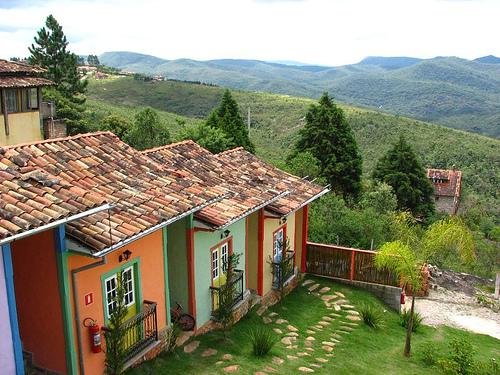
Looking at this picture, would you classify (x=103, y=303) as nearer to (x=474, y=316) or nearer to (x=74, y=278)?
(x=74, y=278)

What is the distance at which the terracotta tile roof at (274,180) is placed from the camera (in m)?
15.4

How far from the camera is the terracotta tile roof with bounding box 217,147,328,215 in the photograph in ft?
50.6

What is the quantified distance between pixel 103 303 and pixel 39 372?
1.60 m

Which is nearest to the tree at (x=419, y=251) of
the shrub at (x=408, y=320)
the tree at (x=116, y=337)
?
the shrub at (x=408, y=320)

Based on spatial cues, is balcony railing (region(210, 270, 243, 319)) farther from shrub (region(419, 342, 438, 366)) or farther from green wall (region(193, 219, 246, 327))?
shrub (region(419, 342, 438, 366))

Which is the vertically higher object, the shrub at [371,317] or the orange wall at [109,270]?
the orange wall at [109,270]

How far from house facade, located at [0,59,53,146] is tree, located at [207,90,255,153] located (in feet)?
42.8

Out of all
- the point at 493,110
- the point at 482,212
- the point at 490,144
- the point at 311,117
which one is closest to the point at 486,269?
the point at 311,117

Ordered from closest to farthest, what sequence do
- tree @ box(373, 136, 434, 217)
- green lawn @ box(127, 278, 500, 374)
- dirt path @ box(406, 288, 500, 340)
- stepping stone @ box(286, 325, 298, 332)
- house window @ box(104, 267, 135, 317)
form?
house window @ box(104, 267, 135, 317) → green lawn @ box(127, 278, 500, 374) → stepping stone @ box(286, 325, 298, 332) → dirt path @ box(406, 288, 500, 340) → tree @ box(373, 136, 434, 217)

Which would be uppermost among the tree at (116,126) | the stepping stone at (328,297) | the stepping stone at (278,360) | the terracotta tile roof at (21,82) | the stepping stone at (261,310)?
the terracotta tile roof at (21,82)

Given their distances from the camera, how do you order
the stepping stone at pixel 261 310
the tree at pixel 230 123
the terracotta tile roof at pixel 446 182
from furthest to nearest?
the terracotta tile roof at pixel 446 182
the tree at pixel 230 123
the stepping stone at pixel 261 310

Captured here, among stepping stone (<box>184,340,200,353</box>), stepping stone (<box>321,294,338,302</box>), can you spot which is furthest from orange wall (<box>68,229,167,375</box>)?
stepping stone (<box>321,294,338,302</box>)

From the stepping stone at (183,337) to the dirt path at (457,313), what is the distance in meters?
9.56

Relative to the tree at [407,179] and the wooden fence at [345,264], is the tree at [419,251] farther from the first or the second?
the tree at [407,179]
